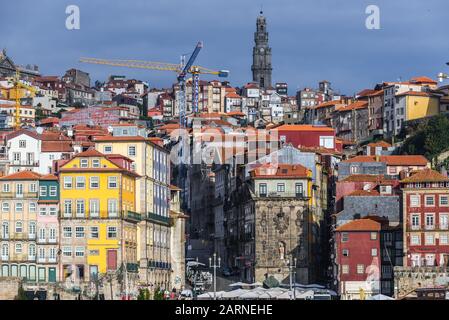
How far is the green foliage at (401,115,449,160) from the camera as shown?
411ft

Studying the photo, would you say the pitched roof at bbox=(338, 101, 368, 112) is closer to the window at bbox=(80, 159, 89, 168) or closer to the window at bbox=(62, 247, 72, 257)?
the window at bbox=(80, 159, 89, 168)

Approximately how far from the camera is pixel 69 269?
301 feet

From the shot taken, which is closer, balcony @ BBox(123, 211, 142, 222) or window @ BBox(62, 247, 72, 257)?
window @ BBox(62, 247, 72, 257)

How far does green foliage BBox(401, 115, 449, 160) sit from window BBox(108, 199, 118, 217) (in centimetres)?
3647

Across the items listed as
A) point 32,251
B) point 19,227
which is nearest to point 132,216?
point 32,251

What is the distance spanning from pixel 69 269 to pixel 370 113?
220ft

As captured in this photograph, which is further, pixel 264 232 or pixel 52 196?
pixel 264 232

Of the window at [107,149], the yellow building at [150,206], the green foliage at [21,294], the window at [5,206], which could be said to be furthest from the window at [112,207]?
the green foliage at [21,294]

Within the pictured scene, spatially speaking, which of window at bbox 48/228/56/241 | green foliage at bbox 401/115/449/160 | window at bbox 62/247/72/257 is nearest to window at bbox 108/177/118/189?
window at bbox 48/228/56/241

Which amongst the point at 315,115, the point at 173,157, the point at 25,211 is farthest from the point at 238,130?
the point at 25,211

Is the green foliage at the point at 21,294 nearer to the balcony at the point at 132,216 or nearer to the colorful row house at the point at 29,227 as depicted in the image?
the colorful row house at the point at 29,227

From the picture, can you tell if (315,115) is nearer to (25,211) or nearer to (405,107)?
(405,107)

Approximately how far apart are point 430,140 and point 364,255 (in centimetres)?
3615

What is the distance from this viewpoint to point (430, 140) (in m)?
126
